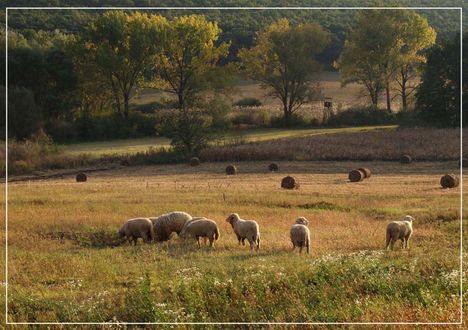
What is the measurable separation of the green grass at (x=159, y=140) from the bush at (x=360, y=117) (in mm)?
392

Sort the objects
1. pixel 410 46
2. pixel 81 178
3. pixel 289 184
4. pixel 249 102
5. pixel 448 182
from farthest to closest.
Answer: pixel 249 102, pixel 81 178, pixel 410 46, pixel 289 184, pixel 448 182

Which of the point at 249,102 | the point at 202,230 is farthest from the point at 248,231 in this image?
the point at 249,102

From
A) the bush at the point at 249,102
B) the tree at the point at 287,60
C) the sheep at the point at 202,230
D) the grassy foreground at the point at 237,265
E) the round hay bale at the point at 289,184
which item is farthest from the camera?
the bush at the point at 249,102

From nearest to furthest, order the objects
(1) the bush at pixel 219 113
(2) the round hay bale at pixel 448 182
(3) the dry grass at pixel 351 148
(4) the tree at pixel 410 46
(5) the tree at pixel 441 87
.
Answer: (4) the tree at pixel 410 46
(2) the round hay bale at pixel 448 182
(3) the dry grass at pixel 351 148
(1) the bush at pixel 219 113
(5) the tree at pixel 441 87

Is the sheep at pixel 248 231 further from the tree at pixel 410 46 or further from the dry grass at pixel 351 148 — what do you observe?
the dry grass at pixel 351 148

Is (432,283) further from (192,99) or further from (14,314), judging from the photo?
(192,99)

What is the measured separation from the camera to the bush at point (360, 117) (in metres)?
42.6

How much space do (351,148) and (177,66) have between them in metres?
13.8

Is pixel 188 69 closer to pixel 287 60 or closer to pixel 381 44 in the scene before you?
pixel 287 60

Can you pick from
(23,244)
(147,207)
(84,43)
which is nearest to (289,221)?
(147,207)

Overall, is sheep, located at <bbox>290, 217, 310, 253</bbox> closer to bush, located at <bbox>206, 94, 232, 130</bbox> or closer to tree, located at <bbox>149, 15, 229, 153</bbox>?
tree, located at <bbox>149, 15, 229, 153</bbox>

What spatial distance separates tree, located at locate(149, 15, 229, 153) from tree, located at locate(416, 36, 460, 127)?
16093mm

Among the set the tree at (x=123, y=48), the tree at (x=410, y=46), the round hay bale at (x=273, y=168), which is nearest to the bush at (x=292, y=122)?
the round hay bale at (x=273, y=168)

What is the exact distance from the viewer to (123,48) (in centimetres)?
4731
